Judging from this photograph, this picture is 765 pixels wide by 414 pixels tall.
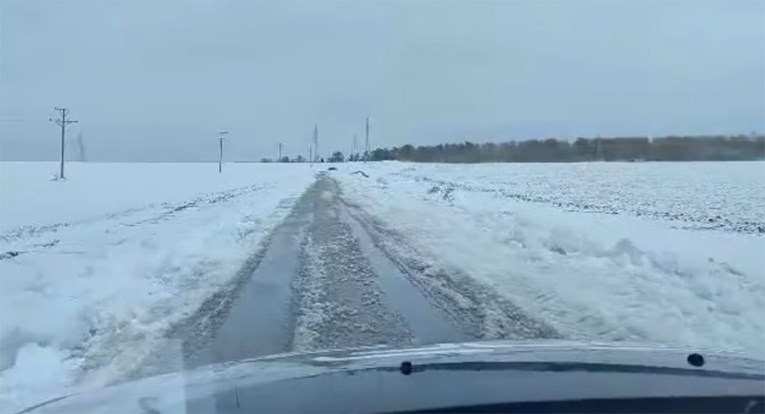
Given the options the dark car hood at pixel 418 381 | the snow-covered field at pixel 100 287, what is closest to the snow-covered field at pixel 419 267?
the snow-covered field at pixel 100 287

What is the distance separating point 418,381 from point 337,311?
6.93 meters

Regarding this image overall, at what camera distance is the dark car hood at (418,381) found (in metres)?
3.40

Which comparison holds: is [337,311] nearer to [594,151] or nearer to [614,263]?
[614,263]

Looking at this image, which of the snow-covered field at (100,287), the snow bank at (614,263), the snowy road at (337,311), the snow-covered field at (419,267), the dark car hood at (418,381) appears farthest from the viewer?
the snow bank at (614,263)

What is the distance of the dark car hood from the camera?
3.40m

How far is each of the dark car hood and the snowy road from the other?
3646mm

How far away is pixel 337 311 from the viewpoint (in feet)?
34.9

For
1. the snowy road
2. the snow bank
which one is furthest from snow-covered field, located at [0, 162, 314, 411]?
the snow bank

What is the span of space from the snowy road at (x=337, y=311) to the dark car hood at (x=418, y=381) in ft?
12.0

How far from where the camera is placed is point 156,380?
427 cm

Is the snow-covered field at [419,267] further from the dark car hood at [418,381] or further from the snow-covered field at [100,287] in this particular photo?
the dark car hood at [418,381]

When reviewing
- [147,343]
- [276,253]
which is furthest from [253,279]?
[147,343]

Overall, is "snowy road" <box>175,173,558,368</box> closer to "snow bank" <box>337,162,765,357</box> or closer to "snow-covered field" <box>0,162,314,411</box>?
"snow-covered field" <box>0,162,314,411</box>

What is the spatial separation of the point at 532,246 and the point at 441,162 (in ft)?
277
